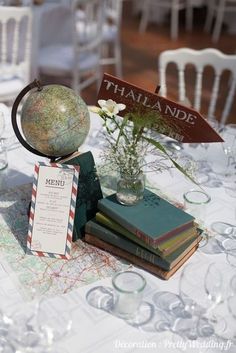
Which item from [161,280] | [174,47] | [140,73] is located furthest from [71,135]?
[174,47]

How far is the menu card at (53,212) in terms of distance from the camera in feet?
3.83

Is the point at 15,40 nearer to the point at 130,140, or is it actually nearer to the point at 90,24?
the point at 90,24

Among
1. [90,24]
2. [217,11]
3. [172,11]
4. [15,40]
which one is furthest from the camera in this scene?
[217,11]

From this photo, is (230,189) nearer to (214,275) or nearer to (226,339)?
(214,275)

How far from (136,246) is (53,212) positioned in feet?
0.72

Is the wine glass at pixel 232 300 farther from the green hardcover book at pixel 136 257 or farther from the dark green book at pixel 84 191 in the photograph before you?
the dark green book at pixel 84 191

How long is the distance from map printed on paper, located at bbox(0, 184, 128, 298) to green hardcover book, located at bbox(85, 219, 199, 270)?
0.04 meters

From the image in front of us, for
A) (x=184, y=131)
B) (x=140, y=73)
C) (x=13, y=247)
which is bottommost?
(x=140, y=73)

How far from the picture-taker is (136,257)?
1155 millimetres

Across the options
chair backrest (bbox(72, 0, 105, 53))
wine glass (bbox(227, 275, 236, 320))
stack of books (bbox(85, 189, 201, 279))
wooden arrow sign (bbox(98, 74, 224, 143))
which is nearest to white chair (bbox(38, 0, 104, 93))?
chair backrest (bbox(72, 0, 105, 53))

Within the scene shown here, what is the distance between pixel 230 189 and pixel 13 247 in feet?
2.30

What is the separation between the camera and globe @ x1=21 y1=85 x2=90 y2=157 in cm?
113

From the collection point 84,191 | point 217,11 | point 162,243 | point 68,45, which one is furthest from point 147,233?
point 217,11

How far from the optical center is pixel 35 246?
1172 mm
